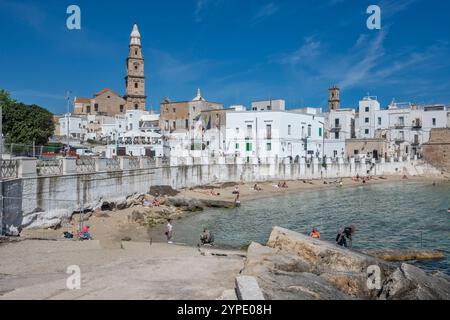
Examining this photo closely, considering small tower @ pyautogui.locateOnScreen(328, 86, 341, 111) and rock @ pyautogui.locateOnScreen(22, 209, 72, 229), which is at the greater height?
small tower @ pyautogui.locateOnScreen(328, 86, 341, 111)

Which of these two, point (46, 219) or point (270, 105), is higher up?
point (270, 105)

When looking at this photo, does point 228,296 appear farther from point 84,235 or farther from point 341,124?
point 341,124

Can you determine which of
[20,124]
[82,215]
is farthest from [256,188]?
[20,124]

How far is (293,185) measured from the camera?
55.4 m

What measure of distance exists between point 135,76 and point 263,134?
2128 inches

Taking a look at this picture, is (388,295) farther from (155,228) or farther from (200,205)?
(200,205)

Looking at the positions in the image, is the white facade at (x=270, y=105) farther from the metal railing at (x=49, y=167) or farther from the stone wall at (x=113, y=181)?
the metal railing at (x=49, y=167)

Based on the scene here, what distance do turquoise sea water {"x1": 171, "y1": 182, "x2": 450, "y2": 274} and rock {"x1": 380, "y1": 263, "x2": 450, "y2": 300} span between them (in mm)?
6948

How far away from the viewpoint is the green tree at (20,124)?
5225cm

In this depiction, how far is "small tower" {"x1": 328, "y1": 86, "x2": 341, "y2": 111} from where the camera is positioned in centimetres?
9912

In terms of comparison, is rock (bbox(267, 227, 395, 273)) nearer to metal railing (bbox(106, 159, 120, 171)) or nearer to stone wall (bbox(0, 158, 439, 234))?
stone wall (bbox(0, 158, 439, 234))

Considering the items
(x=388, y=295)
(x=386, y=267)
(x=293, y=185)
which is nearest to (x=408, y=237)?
(x=386, y=267)

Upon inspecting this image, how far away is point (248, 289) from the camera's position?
8727 millimetres

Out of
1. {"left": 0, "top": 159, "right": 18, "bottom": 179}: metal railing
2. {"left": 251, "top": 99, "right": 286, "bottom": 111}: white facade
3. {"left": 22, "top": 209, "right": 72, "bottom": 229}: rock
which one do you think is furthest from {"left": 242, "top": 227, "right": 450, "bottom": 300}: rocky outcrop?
{"left": 251, "top": 99, "right": 286, "bottom": 111}: white facade
